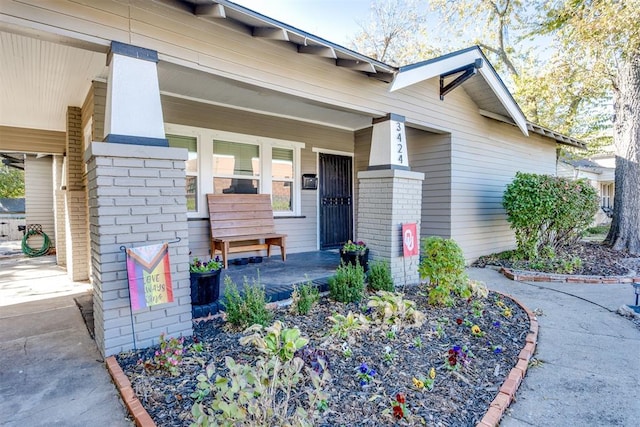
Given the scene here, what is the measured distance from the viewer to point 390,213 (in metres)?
4.69

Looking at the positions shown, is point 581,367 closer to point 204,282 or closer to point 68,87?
point 204,282

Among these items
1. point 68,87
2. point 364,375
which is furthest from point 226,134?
point 364,375

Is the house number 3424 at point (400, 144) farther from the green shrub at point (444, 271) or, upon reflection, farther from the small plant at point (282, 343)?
the small plant at point (282, 343)

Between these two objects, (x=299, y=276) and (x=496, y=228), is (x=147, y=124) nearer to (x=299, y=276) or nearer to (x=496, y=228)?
(x=299, y=276)

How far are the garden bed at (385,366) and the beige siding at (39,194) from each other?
9.27 metres

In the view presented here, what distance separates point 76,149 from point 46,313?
2674 millimetres

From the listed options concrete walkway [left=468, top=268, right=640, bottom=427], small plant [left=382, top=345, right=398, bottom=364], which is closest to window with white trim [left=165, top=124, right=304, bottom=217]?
small plant [left=382, top=345, right=398, bottom=364]

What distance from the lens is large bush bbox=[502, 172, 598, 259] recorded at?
6.18 meters

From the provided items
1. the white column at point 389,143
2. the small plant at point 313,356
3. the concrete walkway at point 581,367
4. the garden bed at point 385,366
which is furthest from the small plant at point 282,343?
the white column at point 389,143

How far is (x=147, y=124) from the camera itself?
2854 mm

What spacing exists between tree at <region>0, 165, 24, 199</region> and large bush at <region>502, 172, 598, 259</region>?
1015 inches

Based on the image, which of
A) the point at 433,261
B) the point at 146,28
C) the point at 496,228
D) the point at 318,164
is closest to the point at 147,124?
the point at 146,28

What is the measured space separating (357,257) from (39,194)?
985cm

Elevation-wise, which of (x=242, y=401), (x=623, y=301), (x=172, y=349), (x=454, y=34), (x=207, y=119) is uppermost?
(x=454, y=34)
